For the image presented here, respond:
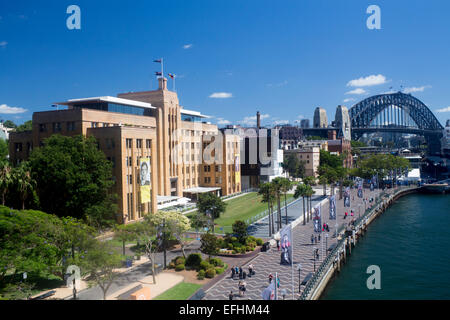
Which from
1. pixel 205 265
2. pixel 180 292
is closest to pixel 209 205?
pixel 205 265

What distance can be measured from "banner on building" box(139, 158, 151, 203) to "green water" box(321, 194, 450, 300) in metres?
36.4

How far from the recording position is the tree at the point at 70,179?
52000 millimetres

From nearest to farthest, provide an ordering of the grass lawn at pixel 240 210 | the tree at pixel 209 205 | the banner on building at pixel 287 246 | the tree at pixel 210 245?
the banner on building at pixel 287 246, the tree at pixel 210 245, the tree at pixel 209 205, the grass lawn at pixel 240 210

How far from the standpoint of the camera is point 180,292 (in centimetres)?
3459

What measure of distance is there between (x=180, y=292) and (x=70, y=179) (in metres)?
27.1

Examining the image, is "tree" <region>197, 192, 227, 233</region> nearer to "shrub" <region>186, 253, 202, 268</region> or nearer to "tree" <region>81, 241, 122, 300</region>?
"shrub" <region>186, 253, 202, 268</region>

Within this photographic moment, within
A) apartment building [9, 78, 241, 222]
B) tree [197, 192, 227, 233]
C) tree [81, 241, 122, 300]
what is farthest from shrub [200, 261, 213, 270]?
apartment building [9, 78, 241, 222]

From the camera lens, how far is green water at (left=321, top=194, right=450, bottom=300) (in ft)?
132

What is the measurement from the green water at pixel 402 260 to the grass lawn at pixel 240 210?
23200 mm

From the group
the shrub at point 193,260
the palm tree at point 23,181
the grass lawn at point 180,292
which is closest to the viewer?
the grass lawn at point 180,292

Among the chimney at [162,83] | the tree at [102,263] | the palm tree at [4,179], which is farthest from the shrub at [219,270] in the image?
the chimney at [162,83]

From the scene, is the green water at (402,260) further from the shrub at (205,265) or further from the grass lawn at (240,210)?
the grass lawn at (240,210)

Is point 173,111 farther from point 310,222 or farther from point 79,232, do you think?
point 79,232
